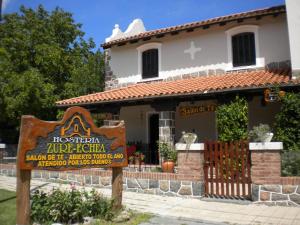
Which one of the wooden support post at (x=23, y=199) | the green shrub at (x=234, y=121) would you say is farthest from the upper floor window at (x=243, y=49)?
the wooden support post at (x=23, y=199)

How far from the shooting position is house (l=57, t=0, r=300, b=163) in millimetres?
11742

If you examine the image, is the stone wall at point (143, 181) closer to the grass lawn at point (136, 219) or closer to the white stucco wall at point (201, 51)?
the grass lawn at point (136, 219)

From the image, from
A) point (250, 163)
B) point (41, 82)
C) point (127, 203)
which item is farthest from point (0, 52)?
point (250, 163)

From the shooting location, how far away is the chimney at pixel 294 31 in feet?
37.1

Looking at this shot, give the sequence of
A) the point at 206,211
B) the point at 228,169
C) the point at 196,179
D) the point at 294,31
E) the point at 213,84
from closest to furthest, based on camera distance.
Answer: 1. the point at 206,211
2. the point at 228,169
3. the point at 196,179
4. the point at 294,31
5. the point at 213,84

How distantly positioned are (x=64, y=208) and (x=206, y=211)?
3174mm

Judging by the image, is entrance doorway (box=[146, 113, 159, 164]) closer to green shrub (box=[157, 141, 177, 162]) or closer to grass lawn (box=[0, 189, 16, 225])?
green shrub (box=[157, 141, 177, 162])

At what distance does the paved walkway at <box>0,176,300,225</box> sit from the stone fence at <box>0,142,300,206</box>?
0.92 feet

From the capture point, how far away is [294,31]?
37.3 feet

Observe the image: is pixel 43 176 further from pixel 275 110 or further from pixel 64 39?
pixel 64 39

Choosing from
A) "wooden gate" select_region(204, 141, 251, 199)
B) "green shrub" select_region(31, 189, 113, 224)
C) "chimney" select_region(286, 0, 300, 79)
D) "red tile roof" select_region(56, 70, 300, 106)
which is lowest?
"green shrub" select_region(31, 189, 113, 224)

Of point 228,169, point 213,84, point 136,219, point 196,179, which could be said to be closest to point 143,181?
point 196,179

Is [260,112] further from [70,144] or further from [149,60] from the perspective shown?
[70,144]

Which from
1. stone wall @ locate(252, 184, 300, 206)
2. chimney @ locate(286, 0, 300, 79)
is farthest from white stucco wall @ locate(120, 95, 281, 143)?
stone wall @ locate(252, 184, 300, 206)
